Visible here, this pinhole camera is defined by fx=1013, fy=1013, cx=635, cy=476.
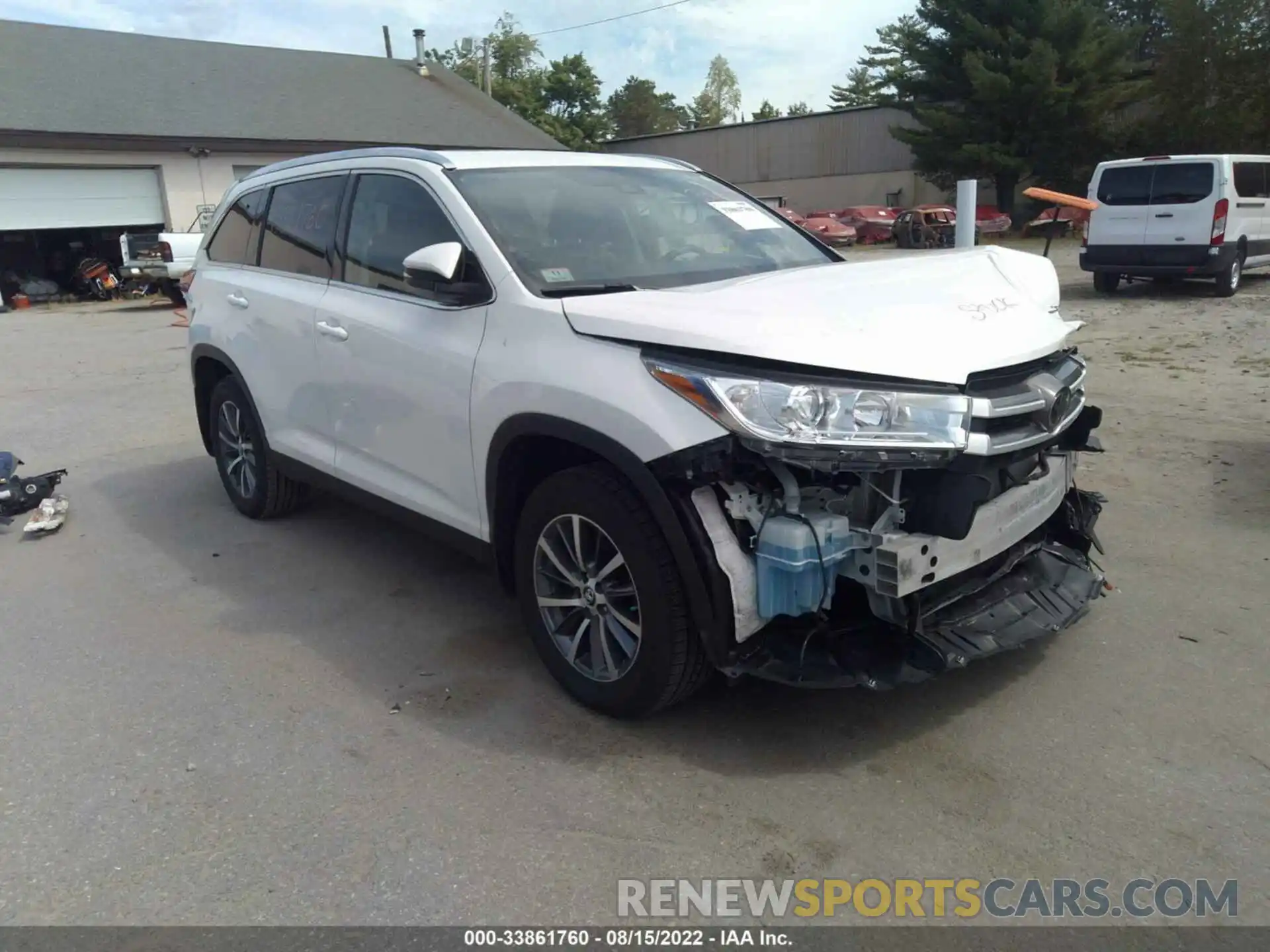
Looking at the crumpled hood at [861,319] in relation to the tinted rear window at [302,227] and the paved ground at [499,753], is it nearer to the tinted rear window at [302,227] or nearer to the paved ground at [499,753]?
the paved ground at [499,753]

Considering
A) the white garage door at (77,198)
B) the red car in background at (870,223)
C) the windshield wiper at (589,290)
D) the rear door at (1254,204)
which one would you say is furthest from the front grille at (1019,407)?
the red car in background at (870,223)

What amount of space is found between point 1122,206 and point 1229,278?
1789 millimetres

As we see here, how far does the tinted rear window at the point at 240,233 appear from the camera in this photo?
5.50 meters

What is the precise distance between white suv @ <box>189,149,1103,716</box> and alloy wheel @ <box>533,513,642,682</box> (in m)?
0.01

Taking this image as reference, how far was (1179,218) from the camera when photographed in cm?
1424

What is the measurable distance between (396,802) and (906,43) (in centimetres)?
4009

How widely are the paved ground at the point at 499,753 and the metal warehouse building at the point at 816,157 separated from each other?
39240mm

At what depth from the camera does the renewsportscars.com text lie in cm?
258

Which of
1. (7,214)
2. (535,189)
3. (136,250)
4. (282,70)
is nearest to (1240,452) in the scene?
(535,189)

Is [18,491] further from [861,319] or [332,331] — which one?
[861,319]

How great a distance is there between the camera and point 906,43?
124 ft

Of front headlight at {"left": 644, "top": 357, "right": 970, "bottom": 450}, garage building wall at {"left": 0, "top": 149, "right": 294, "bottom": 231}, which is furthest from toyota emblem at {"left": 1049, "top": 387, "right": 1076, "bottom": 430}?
garage building wall at {"left": 0, "top": 149, "right": 294, "bottom": 231}

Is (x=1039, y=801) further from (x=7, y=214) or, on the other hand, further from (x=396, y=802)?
(x=7, y=214)

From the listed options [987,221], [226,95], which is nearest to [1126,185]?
[987,221]
